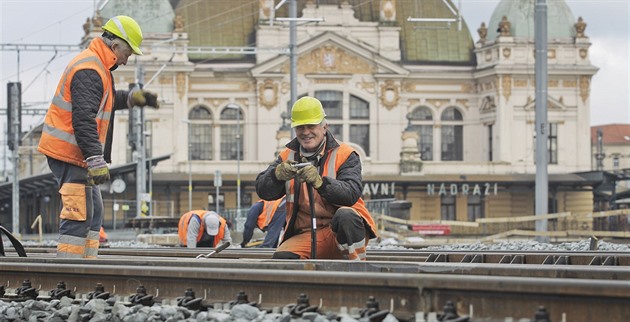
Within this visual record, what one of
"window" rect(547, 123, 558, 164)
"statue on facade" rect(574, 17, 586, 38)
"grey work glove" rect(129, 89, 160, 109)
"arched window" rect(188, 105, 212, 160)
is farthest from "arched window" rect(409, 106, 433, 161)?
"grey work glove" rect(129, 89, 160, 109)

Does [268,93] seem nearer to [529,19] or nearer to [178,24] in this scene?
[178,24]

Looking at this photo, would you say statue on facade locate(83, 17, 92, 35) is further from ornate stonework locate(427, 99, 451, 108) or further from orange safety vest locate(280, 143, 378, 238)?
orange safety vest locate(280, 143, 378, 238)

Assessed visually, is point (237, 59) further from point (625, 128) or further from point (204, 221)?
point (625, 128)

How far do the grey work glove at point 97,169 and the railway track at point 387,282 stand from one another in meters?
0.57

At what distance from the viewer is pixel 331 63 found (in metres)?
83.9

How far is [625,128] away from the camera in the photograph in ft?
539

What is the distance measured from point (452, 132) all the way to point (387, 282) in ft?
265

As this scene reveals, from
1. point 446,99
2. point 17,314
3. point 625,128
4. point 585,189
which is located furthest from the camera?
point 625,128

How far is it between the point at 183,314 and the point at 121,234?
135 ft

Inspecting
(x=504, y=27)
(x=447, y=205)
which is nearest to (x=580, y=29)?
(x=504, y=27)

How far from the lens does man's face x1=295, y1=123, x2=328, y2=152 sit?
9297 millimetres

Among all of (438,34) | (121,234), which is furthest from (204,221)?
(438,34)

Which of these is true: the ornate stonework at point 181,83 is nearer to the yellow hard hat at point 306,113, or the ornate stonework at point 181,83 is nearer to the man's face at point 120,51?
the man's face at point 120,51

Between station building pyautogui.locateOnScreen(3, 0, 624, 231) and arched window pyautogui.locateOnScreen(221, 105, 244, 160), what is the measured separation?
9 centimetres
